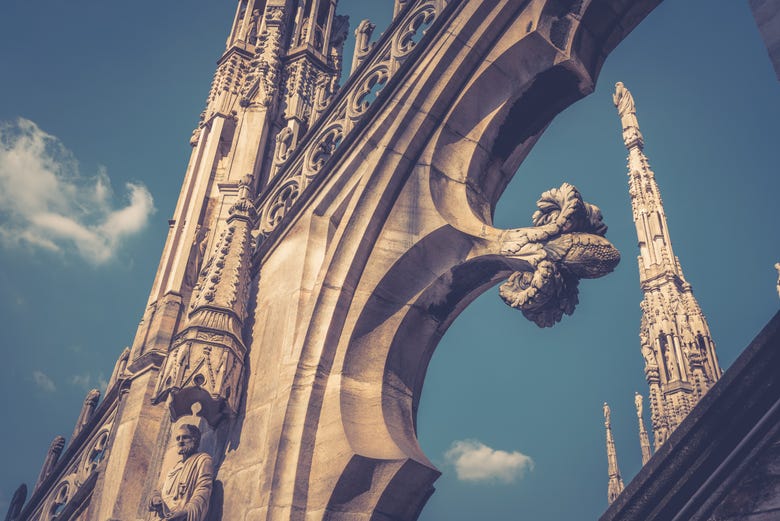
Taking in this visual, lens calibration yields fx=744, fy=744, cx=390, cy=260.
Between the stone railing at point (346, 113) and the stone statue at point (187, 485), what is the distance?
214 centimetres

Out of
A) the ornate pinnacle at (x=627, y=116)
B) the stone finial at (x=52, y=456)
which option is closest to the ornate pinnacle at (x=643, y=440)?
the ornate pinnacle at (x=627, y=116)

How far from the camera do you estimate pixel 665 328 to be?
91.6 feet

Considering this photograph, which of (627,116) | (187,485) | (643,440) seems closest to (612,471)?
(643,440)

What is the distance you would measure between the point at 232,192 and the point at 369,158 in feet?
8.24

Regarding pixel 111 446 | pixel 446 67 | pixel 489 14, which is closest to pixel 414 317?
pixel 446 67

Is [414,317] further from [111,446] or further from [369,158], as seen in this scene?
[111,446]

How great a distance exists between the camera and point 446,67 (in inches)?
235

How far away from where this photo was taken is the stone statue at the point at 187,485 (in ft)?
17.0

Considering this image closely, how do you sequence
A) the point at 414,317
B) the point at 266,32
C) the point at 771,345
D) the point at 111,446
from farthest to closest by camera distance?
the point at 266,32 → the point at 111,446 → the point at 414,317 → the point at 771,345

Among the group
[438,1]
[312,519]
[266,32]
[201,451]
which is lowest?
[312,519]

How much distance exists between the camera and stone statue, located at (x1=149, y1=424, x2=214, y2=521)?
17.0 feet

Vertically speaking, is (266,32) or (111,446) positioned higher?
(266,32)

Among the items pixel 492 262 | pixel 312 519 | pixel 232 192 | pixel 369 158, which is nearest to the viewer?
pixel 312 519

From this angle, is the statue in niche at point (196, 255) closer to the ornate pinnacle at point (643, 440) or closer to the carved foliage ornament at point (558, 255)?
the carved foliage ornament at point (558, 255)
